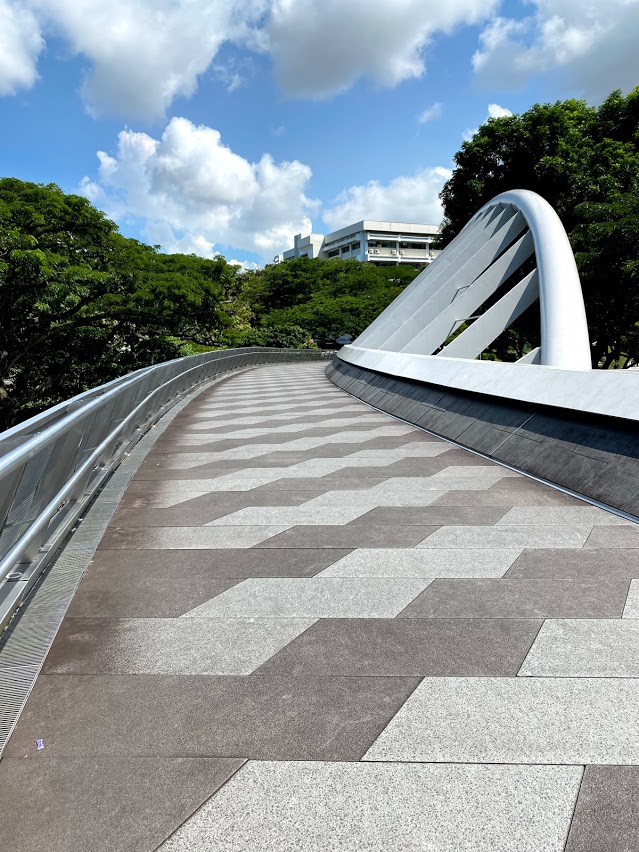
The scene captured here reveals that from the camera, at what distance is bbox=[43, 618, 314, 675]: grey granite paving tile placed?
3.03 meters

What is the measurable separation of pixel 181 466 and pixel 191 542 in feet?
9.32

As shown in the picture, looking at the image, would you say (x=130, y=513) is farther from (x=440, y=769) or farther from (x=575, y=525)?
(x=440, y=769)

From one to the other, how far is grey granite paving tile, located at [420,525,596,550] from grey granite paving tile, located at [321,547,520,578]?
0.15m

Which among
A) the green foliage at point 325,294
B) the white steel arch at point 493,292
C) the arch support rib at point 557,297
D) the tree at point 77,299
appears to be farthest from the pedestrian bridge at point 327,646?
the green foliage at point 325,294

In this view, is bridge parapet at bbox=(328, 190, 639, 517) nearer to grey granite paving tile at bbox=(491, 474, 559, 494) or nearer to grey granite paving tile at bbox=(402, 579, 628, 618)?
grey granite paving tile at bbox=(491, 474, 559, 494)

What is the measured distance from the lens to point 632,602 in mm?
3562

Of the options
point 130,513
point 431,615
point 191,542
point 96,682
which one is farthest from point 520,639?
point 130,513

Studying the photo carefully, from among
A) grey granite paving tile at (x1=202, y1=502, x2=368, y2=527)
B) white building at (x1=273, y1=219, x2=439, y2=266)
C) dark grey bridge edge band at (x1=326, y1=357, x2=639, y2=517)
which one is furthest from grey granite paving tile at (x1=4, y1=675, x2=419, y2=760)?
white building at (x1=273, y1=219, x2=439, y2=266)

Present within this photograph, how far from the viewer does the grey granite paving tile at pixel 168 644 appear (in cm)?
303

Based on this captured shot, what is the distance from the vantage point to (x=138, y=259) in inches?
897

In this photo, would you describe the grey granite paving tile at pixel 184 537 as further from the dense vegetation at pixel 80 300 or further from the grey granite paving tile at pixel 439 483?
the dense vegetation at pixel 80 300

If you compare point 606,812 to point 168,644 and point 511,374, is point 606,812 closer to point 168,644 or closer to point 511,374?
point 168,644

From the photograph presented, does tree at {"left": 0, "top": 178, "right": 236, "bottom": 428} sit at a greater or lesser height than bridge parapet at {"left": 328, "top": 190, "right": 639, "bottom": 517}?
greater

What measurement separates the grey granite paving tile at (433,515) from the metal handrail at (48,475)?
213cm
